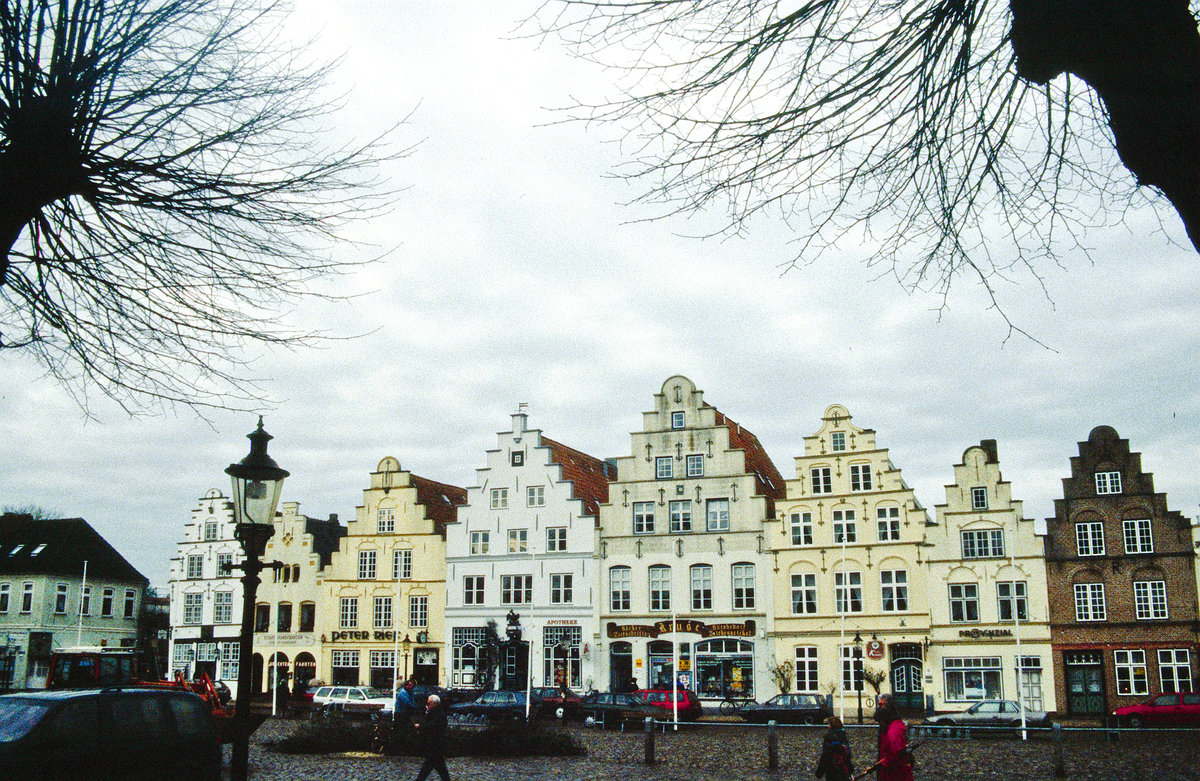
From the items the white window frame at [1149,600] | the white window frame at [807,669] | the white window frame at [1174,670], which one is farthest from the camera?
the white window frame at [807,669]

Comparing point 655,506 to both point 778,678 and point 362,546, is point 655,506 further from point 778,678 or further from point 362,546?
point 362,546

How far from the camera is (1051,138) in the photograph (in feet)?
23.6

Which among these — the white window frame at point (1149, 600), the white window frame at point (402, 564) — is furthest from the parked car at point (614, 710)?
the white window frame at point (1149, 600)

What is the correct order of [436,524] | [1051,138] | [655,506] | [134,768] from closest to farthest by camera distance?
[1051,138] < [134,768] < [655,506] < [436,524]

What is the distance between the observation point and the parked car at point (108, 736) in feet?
38.0

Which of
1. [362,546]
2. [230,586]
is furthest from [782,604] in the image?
[230,586]

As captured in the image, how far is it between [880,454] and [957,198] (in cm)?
3564

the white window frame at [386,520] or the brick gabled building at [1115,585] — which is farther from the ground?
the white window frame at [386,520]

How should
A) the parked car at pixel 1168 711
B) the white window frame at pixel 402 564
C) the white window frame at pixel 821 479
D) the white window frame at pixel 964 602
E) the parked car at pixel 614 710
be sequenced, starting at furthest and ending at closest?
the white window frame at pixel 402 564 → the white window frame at pixel 821 479 → the white window frame at pixel 964 602 → the parked car at pixel 614 710 → the parked car at pixel 1168 711

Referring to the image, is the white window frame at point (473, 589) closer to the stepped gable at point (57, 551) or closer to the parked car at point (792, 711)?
the parked car at point (792, 711)

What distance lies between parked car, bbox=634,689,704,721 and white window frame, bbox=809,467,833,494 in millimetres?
10905

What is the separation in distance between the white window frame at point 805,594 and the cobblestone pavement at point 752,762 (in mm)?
12667

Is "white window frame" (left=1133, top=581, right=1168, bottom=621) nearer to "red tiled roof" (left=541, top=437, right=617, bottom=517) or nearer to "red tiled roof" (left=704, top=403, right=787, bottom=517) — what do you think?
"red tiled roof" (left=704, top=403, right=787, bottom=517)

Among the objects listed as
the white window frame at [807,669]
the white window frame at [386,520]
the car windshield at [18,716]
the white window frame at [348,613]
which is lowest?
the white window frame at [807,669]
